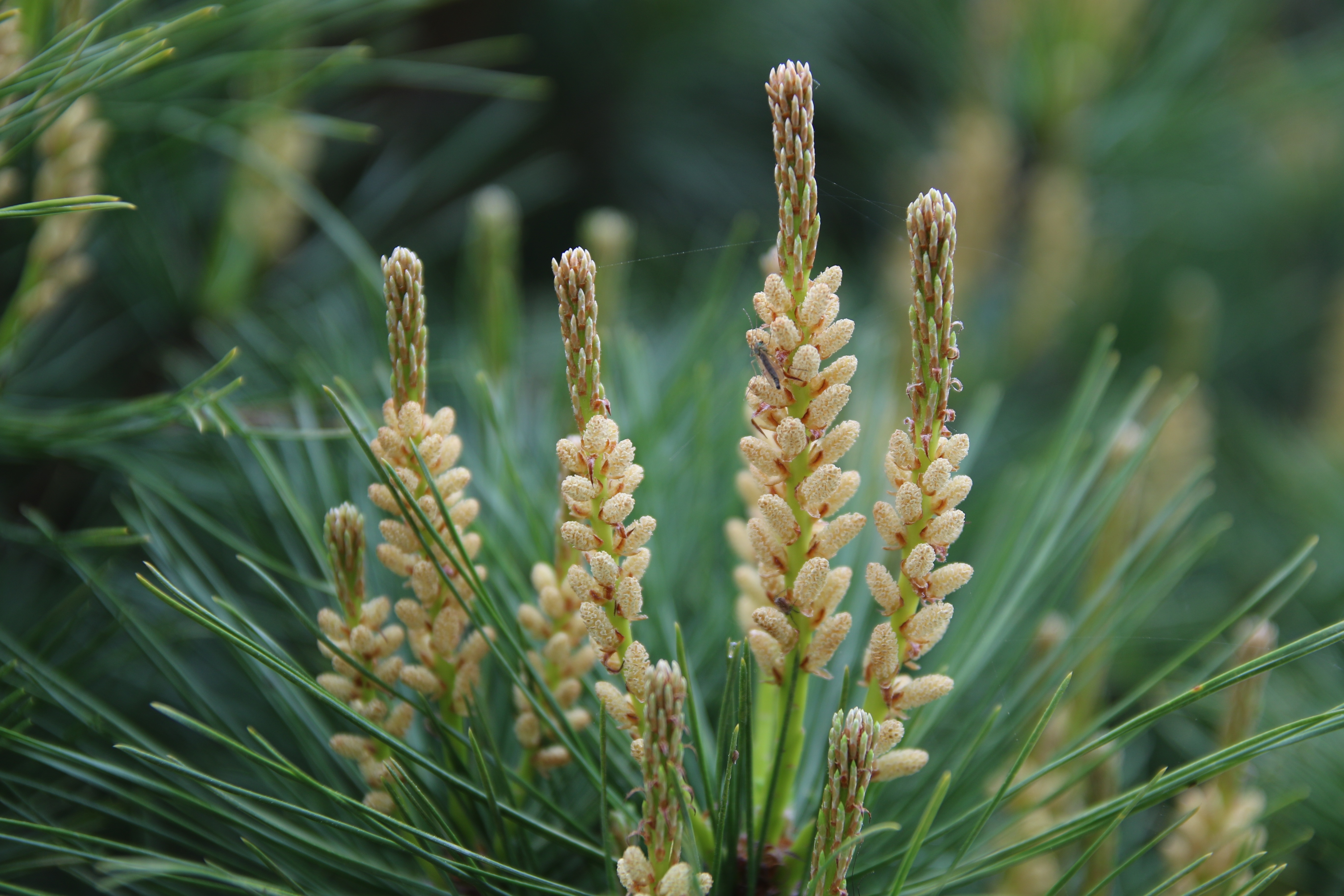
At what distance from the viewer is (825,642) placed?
0.38 m

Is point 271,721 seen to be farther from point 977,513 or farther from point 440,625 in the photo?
point 977,513

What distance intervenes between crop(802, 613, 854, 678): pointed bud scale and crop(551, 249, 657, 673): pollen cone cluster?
74 millimetres

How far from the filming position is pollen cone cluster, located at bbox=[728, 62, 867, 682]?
32 cm

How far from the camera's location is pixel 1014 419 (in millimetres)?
1137

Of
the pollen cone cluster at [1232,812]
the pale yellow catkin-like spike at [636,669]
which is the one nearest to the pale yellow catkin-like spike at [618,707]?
the pale yellow catkin-like spike at [636,669]

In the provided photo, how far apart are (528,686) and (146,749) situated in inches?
7.0

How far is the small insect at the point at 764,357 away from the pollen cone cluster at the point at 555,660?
0.41ft

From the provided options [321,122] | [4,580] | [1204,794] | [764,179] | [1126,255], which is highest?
[764,179]

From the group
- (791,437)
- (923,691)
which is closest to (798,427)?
(791,437)

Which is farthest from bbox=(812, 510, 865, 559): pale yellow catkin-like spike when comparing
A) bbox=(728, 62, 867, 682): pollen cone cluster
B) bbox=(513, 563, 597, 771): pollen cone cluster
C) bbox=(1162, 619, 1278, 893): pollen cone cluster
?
bbox=(1162, 619, 1278, 893): pollen cone cluster

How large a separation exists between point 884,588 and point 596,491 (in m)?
0.11

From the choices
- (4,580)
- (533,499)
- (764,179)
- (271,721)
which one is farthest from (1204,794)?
(764,179)

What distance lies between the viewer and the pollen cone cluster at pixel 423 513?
1.13 feet

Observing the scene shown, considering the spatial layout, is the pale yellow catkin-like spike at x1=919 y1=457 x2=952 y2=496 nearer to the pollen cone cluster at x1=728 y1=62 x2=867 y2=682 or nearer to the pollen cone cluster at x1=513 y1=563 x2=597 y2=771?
the pollen cone cluster at x1=728 y1=62 x2=867 y2=682
